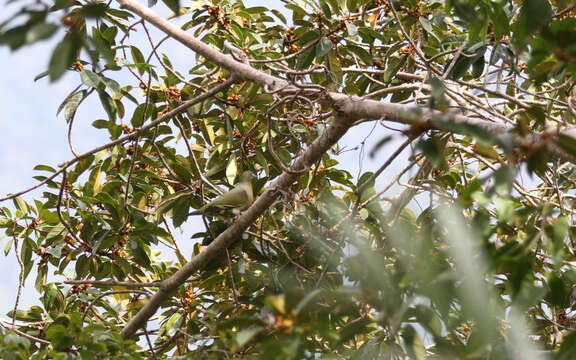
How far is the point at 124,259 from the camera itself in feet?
9.68

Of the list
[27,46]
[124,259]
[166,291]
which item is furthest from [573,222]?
[27,46]

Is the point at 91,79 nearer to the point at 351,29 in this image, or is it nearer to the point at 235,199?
the point at 235,199

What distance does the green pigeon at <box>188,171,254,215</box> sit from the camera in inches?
103

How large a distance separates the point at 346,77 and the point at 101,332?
199cm

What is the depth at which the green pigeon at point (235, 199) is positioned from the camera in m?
2.61

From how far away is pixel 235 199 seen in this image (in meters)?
2.62

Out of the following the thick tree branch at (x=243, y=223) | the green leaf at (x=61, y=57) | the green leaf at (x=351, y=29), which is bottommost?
the green leaf at (x=61, y=57)

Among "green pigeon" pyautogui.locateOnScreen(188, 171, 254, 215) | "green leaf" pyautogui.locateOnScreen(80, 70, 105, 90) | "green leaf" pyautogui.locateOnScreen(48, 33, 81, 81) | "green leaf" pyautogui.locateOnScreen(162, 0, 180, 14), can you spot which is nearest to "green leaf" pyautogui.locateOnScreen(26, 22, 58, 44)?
"green leaf" pyautogui.locateOnScreen(48, 33, 81, 81)

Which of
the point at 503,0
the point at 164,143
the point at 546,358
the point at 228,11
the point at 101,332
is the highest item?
the point at 228,11

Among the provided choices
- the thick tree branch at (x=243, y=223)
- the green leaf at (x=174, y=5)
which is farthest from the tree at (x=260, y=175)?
the green leaf at (x=174, y=5)

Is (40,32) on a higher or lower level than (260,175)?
lower

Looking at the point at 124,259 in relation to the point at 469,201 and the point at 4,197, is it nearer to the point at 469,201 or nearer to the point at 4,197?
the point at 4,197

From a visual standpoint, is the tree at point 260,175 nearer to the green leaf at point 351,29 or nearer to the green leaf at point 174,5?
the green leaf at point 351,29

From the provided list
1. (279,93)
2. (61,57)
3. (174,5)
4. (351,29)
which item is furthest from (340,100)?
(61,57)
